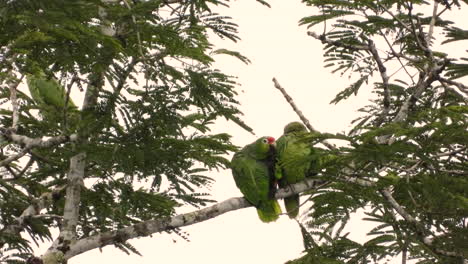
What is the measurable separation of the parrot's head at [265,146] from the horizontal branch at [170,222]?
1.37 feet

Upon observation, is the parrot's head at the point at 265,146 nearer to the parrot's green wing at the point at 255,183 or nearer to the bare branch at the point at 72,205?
the parrot's green wing at the point at 255,183

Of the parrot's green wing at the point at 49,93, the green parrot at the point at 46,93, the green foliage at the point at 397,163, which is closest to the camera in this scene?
the green foliage at the point at 397,163

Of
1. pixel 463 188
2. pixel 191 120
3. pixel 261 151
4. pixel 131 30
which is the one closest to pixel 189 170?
pixel 191 120

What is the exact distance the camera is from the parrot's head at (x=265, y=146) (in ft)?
21.2

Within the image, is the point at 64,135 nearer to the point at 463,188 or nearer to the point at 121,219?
the point at 121,219

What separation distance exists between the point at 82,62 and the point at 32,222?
2.75m

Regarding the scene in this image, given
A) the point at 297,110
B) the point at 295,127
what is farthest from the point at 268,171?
the point at 297,110

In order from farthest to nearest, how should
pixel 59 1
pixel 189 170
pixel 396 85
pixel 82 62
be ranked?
pixel 396 85, pixel 189 170, pixel 82 62, pixel 59 1

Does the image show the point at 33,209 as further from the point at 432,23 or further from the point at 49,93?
the point at 432,23

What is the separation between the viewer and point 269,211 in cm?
663

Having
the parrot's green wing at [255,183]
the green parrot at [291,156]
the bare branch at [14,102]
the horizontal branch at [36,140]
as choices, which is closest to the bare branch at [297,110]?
the green parrot at [291,156]

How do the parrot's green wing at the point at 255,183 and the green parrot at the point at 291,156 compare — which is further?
the parrot's green wing at the point at 255,183

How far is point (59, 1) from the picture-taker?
14.4 feet

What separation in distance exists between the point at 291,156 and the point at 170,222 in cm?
137
